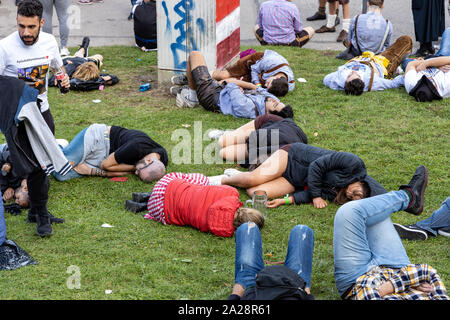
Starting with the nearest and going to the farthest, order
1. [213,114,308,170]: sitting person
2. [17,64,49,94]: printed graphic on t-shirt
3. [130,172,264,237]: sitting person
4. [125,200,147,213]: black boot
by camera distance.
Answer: [130,172,264,237]: sitting person
[17,64,49,94]: printed graphic on t-shirt
[125,200,147,213]: black boot
[213,114,308,170]: sitting person

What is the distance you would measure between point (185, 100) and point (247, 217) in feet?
11.9

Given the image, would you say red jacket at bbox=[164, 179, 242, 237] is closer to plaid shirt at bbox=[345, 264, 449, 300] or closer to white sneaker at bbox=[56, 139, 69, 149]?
plaid shirt at bbox=[345, 264, 449, 300]

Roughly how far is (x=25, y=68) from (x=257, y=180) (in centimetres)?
247

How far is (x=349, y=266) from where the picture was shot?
4.43 m

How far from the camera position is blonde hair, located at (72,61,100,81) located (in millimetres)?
9312

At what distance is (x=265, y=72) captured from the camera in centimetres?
905

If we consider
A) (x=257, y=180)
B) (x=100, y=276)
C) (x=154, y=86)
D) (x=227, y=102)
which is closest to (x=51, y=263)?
(x=100, y=276)

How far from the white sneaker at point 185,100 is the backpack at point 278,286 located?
4.82m

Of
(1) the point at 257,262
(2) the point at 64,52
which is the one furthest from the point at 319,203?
(2) the point at 64,52

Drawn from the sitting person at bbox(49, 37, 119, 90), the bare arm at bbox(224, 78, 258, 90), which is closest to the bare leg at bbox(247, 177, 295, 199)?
the bare arm at bbox(224, 78, 258, 90)

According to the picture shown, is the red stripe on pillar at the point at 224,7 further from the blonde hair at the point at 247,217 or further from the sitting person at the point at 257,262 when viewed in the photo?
the sitting person at the point at 257,262

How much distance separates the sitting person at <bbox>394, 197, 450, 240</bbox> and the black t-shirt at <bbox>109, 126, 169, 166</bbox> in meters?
2.71
